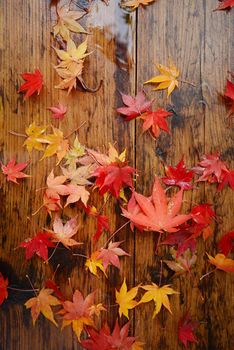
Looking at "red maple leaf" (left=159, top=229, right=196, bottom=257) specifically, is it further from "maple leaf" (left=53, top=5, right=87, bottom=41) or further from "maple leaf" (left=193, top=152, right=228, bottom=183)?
"maple leaf" (left=53, top=5, right=87, bottom=41)

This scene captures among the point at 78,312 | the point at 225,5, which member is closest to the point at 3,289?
the point at 78,312

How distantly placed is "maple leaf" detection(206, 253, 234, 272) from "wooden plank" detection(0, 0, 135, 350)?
0.33 metres

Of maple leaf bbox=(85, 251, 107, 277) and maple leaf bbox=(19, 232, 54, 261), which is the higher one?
maple leaf bbox=(19, 232, 54, 261)

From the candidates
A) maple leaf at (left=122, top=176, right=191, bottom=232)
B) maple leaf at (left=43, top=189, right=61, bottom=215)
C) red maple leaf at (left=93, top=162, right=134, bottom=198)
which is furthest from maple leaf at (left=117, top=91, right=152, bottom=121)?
maple leaf at (left=43, top=189, right=61, bottom=215)

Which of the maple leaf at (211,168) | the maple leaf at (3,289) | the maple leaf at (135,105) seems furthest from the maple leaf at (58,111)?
the maple leaf at (3,289)

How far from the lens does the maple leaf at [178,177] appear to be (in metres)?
1.40

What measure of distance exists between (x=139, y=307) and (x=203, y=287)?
277 mm

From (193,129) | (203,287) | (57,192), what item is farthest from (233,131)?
(57,192)

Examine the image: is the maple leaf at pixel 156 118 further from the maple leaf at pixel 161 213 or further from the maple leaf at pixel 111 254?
the maple leaf at pixel 111 254

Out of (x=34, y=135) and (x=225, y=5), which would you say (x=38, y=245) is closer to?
(x=34, y=135)

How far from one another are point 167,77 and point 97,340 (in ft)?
3.58

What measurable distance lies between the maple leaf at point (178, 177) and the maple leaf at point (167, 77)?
305mm

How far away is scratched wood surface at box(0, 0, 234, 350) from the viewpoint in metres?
1.41

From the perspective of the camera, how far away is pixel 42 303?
140cm
